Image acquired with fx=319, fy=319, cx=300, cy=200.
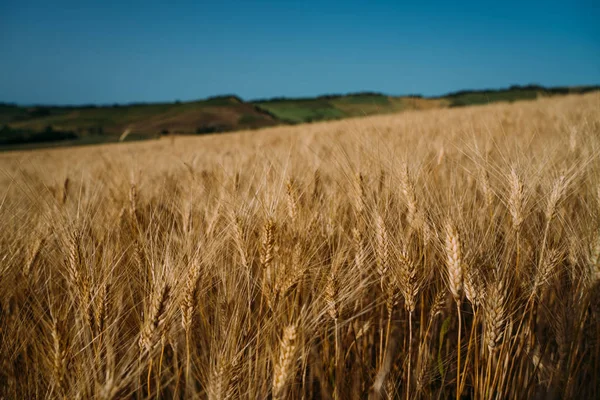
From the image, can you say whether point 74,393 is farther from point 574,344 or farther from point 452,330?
point 574,344

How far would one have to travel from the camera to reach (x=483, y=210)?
130 centimetres

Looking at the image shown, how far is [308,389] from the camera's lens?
1.12 meters

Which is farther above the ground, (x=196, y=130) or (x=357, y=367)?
(x=196, y=130)

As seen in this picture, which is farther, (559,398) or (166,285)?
(559,398)

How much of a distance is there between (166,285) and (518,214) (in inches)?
40.0

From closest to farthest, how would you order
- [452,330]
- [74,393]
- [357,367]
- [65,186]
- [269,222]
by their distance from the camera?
[74,393] < [269,222] < [357,367] < [452,330] < [65,186]

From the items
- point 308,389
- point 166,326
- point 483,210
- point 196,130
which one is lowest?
point 308,389

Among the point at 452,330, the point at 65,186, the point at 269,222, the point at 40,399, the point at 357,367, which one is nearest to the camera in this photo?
the point at 40,399

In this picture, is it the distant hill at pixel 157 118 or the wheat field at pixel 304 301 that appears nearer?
the wheat field at pixel 304 301

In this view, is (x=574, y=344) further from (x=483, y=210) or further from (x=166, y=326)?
(x=166, y=326)

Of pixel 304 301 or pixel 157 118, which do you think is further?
pixel 157 118

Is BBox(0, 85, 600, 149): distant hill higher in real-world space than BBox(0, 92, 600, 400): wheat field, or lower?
higher

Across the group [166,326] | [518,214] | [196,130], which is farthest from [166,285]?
[196,130]

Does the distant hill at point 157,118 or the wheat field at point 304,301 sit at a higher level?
the distant hill at point 157,118
